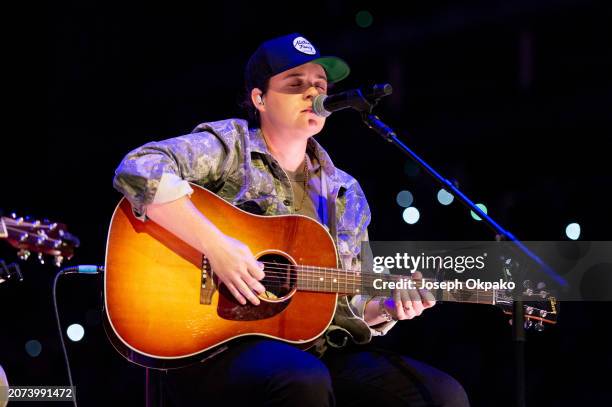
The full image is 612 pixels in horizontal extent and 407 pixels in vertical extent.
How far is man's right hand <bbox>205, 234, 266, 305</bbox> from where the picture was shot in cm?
266

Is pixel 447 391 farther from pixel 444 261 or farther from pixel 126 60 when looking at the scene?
pixel 126 60

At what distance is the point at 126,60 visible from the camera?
5.79 metres

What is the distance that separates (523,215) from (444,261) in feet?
7.50

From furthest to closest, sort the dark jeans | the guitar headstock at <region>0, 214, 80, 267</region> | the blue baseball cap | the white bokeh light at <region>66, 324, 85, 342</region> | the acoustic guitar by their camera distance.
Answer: the white bokeh light at <region>66, 324, 85, 342</region> < the blue baseball cap < the guitar headstock at <region>0, 214, 80, 267</region> < the acoustic guitar < the dark jeans

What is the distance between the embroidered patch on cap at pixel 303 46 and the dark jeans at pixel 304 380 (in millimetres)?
1306

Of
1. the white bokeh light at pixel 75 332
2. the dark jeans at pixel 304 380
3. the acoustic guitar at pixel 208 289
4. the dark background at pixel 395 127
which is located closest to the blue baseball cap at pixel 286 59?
the acoustic guitar at pixel 208 289

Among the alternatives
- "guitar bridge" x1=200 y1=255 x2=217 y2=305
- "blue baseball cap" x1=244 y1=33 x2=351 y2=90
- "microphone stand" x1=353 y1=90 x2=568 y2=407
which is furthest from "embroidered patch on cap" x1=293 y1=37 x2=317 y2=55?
"guitar bridge" x1=200 y1=255 x2=217 y2=305

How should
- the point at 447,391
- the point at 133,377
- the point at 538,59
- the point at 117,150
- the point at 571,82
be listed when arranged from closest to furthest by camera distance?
the point at 447,391 < the point at 133,377 < the point at 117,150 < the point at 571,82 < the point at 538,59

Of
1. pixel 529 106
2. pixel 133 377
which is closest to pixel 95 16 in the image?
pixel 133 377

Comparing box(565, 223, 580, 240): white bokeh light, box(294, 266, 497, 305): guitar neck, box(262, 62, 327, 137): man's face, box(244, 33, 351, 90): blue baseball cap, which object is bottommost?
box(294, 266, 497, 305): guitar neck

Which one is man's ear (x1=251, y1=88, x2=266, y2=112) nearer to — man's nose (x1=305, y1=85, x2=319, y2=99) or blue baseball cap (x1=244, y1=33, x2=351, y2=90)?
blue baseball cap (x1=244, y1=33, x2=351, y2=90)

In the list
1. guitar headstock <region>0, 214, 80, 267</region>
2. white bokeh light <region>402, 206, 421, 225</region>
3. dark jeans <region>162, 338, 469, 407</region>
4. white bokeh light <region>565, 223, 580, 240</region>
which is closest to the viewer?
dark jeans <region>162, 338, 469, 407</region>

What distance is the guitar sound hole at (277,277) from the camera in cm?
284

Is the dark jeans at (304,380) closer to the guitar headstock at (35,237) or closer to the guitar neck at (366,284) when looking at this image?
the guitar neck at (366,284)
